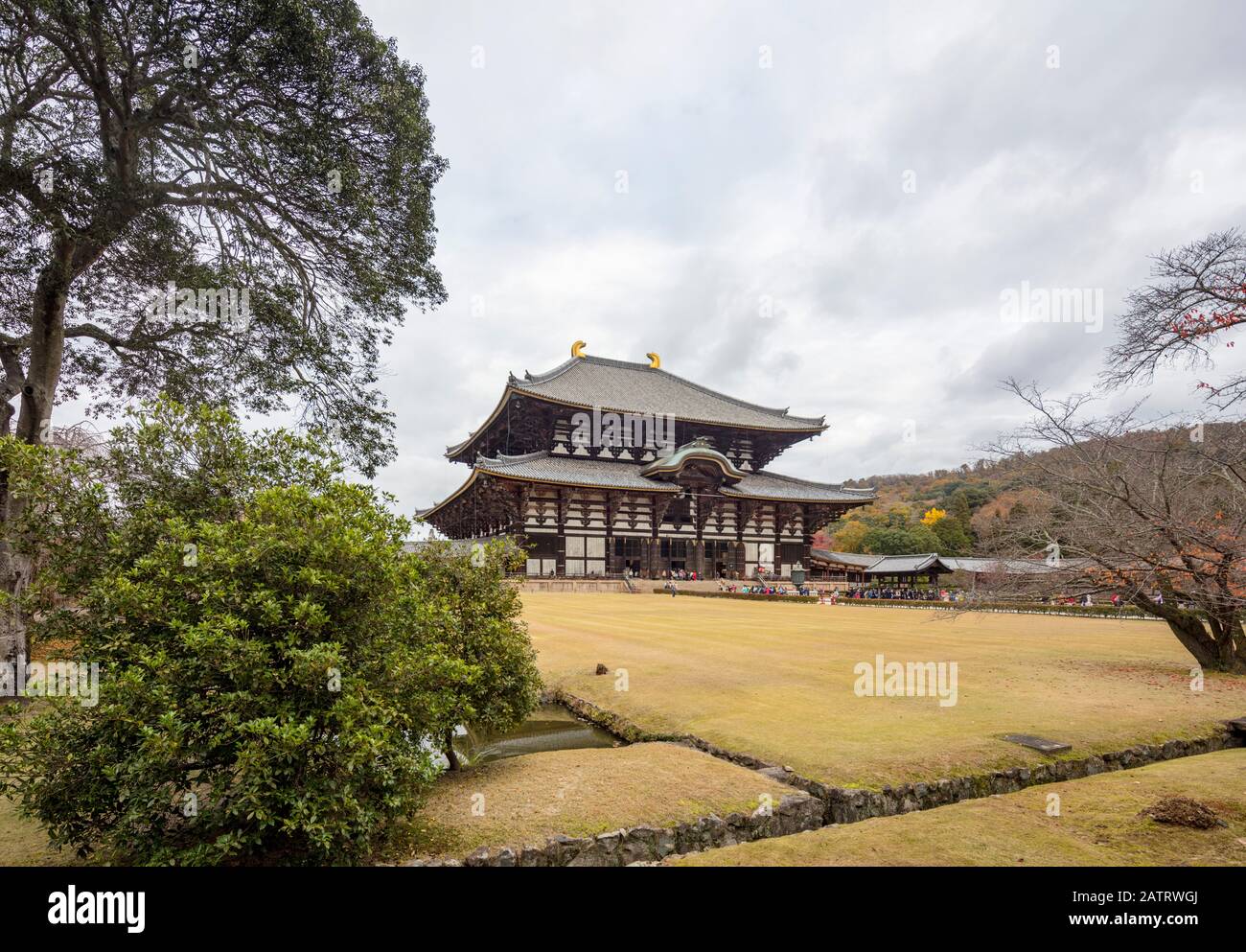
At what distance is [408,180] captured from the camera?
1077 centimetres

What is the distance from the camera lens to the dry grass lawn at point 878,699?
6.65m

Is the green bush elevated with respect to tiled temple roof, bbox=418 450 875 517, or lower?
lower

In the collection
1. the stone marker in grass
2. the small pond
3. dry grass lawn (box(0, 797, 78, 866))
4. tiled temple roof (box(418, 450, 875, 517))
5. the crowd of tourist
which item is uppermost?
tiled temple roof (box(418, 450, 875, 517))

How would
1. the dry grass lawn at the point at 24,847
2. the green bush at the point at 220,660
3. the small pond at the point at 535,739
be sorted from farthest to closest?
the small pond at the point at 535,739
the dry grass lawn at the point at 24,847
the green bush at the point at 220,660

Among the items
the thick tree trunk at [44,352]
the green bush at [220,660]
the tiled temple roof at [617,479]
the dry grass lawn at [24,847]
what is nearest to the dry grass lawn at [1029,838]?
the green bush at [220,660]

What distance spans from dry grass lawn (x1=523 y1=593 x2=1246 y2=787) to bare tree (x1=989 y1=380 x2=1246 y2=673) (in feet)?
3.97

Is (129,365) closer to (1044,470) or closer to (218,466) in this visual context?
(218,466)

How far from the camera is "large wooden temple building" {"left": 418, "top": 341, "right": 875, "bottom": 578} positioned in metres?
36.7

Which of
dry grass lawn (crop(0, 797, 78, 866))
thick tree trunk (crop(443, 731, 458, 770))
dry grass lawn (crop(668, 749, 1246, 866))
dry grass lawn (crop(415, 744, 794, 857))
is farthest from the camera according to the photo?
thick tree trunk (crop(443, 731, 458, 770))

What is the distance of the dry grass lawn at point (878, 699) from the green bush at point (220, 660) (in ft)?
13.5

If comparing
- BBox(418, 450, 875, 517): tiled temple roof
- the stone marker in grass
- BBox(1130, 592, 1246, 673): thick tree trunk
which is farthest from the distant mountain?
the stone marker in grass

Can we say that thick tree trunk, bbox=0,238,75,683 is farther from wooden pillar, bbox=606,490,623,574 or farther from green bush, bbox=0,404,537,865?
wooden pillar, bbox=606,490,623,574

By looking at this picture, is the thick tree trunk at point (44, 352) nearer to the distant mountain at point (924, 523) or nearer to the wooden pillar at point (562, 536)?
the wooden pillar at point (562, 536)
